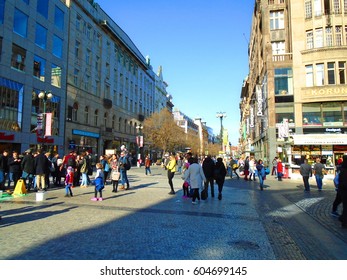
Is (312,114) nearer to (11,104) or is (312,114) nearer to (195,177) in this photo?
(195,177)

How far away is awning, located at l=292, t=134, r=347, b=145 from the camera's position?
28.1 metres

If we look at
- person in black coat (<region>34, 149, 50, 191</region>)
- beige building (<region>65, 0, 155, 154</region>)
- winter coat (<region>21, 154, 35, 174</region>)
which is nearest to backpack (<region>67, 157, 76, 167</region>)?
person in black coat (<region>34, 149, 50, 191</region>)

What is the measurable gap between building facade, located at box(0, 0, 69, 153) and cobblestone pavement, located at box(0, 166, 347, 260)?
37.3ft

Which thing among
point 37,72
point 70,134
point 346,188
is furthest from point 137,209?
point 70,134

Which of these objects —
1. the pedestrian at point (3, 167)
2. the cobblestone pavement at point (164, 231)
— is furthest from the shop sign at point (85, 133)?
the cobblestone pavement at point (164, 231)

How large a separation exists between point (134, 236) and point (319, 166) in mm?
12695

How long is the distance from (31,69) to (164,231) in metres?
26.0

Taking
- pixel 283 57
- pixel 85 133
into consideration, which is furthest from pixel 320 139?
pixel 85 133

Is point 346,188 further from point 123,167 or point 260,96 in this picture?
point 260,96

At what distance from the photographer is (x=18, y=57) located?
25.5m

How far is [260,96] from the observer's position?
37938 mm

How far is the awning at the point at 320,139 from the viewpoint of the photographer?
92.1 ft

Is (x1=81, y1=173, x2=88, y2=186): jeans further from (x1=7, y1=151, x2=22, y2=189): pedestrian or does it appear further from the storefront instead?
the storefront

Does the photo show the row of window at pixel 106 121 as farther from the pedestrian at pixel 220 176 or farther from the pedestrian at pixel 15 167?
the pedestrian at pixel 220 176
